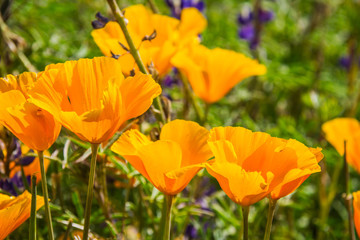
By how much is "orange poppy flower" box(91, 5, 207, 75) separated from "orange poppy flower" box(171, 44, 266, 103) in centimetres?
5

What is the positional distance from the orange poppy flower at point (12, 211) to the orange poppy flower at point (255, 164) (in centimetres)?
20

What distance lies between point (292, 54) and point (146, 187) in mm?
1294

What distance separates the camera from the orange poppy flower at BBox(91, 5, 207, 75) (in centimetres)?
86

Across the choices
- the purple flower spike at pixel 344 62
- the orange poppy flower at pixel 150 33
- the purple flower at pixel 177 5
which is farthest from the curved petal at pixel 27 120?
the purple flower spike at pixel 344 62

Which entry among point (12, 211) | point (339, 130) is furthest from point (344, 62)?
point (12, 211)

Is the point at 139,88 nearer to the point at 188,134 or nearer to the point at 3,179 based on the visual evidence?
the point at 188,134

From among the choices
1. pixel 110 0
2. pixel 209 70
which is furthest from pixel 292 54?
pixel 110 0

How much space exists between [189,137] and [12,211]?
0.21 m

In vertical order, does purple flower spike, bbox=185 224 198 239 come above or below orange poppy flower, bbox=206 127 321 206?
below

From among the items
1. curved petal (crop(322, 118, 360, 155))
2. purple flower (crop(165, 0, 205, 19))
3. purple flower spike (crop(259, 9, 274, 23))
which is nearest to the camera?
curved petal (crop(322, 118, 360, 155))

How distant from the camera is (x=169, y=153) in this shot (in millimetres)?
609

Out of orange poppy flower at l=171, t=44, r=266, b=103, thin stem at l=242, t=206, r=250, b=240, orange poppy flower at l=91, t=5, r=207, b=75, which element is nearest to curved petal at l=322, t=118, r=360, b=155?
orange poppy flower at l=171, t=44, r=266, b=103

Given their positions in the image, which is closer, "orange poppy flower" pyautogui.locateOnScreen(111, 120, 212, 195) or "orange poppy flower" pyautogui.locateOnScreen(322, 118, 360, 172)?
"orange poppy flower" pyautogui.locateOnScreen(111, 120, 212, 195)

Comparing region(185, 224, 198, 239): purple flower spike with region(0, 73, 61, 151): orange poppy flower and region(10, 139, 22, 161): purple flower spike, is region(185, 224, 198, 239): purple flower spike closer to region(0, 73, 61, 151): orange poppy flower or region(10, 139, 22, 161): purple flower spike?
region(10, 139, 22, 161): purple flower spike
